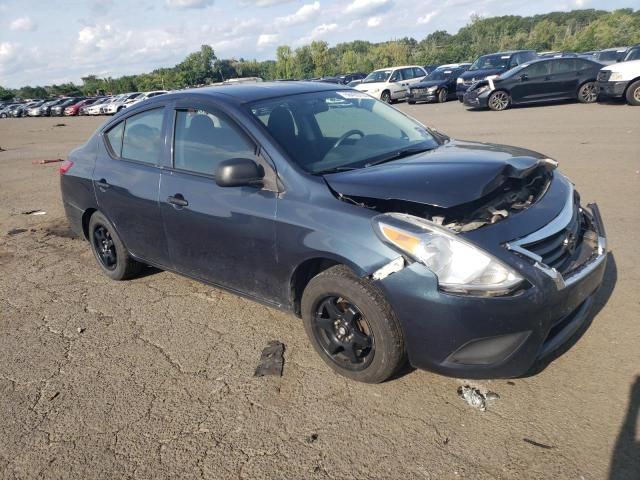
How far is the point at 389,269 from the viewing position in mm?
2783

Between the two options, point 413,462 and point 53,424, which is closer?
point 413,462

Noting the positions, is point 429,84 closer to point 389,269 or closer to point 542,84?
point 542,84

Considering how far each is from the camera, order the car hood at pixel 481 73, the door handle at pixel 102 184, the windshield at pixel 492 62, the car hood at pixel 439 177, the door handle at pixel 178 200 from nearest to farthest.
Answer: the car hood at pixel 439 177 < the door handle at pixel 178 200 < the door handle at pixel 102 184 < the car hood at pixel 481 73 < the windshield at pixel 492 62

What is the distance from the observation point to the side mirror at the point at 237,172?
10.9 ft

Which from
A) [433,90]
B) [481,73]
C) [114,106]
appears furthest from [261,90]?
[114,106]

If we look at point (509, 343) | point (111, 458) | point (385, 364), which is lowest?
point (111, 458)

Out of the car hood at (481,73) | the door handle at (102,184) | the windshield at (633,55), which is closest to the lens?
the door handle at (102,184)

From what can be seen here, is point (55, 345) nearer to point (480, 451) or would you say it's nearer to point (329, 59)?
point (480, 451)

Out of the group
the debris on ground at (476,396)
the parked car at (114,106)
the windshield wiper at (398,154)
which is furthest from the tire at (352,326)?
the parked car at (114,106)

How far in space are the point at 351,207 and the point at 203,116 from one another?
1.57 metres

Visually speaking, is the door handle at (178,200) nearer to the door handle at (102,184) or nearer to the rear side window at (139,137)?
the rear side window at (139,137)

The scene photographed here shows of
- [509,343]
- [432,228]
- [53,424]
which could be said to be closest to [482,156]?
[432,228]

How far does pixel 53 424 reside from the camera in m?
3.06

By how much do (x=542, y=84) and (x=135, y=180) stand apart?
16.1 metres
